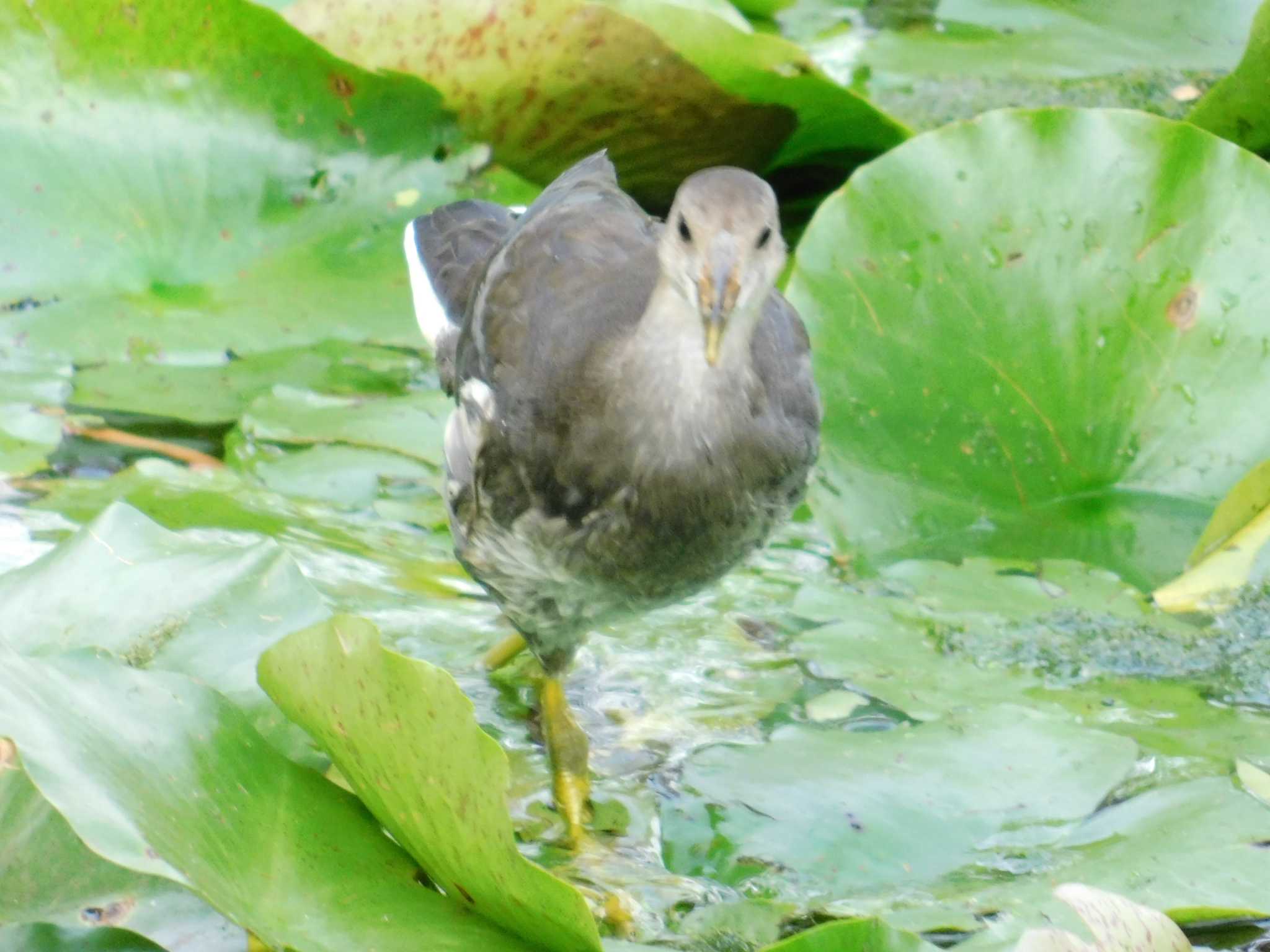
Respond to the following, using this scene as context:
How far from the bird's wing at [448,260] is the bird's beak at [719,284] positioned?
37.2 inches

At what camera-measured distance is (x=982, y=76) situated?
4430 mm

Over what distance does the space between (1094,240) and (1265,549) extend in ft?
2.04

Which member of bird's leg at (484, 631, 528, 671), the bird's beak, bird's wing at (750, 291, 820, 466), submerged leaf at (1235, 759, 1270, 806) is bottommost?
bird's leg at (484, 631, 528, 671)

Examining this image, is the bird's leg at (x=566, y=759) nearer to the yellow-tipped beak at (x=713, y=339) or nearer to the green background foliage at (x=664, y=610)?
the green background foliage at (x=664, y=610)

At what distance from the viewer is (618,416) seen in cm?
215

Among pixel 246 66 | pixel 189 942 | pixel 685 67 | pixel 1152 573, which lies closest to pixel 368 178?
pixel 246 66

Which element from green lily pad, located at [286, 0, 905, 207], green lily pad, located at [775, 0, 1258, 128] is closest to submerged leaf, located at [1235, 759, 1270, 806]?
green lily pad, located at [286, 0, 905, 207]

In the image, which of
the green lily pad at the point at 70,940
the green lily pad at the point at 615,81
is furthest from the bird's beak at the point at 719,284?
the green lily pad at the point at 615,81

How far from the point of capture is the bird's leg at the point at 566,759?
2307 millimetres

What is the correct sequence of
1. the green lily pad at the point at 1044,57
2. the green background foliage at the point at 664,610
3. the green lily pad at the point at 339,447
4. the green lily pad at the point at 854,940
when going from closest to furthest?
the green lily pad at the point at 854,940, the green background foliage at the point at 664,610, the green lily pad at the point at 339,447, the green lily pad at the point at 1044,57

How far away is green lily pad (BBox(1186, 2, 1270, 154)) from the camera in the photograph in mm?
3092

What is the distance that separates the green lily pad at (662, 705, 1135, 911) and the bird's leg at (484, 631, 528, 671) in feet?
1.85

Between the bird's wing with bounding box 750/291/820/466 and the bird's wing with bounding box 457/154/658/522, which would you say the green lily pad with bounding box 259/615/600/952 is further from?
the bird's wing with bounding box 750/291/820/466

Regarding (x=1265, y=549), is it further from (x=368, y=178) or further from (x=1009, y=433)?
(x=368, y=178)
